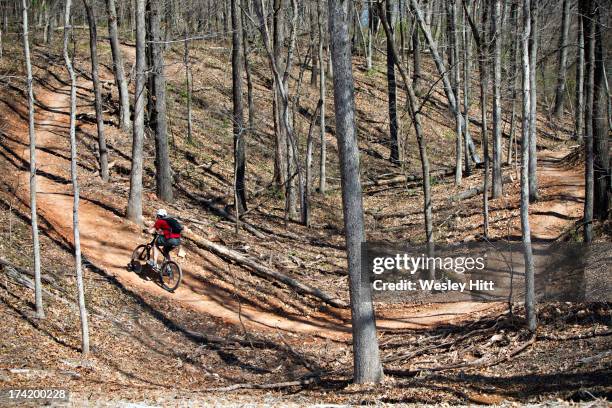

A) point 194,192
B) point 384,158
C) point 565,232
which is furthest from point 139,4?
point 384,158

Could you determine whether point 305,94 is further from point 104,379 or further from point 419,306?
point 104,379

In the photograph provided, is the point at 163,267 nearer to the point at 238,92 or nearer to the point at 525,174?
the point at 238,92

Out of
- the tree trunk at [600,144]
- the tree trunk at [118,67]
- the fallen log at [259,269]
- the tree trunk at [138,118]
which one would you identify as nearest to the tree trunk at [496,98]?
the tree trunk at [600,144]

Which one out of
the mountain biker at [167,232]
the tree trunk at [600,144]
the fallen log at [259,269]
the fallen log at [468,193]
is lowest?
Result: the fallen log at [259,269]

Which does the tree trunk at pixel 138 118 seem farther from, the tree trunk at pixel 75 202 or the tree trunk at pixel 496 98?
the tree trunk at pixel 496 98

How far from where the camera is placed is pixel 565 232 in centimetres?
1938

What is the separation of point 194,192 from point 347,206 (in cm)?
1508

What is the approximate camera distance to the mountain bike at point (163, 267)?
17.0 meters

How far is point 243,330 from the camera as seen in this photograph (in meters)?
15.9

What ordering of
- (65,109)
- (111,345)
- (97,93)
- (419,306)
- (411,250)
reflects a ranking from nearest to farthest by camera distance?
1. (111,345)
2. (419,306)
3. (411,250)
4. (97,93)
5. (65,109)

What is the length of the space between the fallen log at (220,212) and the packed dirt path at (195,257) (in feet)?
11.8

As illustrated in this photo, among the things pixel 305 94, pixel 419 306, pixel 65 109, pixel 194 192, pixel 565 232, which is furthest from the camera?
pixel 305 94

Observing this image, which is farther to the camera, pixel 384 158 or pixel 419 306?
pixel 384 158

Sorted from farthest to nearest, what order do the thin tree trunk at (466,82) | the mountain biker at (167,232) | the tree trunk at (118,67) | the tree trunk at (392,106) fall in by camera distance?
1. the tree trunk at (392,106)
2. the thin tree trunk at (466,82)
3. the tree trunk at (118,67)
4. the mountain biker at (167,232)
